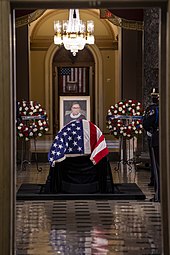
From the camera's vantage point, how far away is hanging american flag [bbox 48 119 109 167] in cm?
1029

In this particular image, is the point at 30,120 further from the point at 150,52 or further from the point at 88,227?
the point at 88,227

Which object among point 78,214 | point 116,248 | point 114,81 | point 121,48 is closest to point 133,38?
point 121,48

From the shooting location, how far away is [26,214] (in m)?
9.12

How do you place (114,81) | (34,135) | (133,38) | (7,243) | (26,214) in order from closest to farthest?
(7,243) → (26,214) → (34,135) → (133,38) → (114,81)

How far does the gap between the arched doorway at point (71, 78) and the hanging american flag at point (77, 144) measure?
1343 cm

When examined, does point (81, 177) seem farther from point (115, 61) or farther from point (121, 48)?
point (115, 61)

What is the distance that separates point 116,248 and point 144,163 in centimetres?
786

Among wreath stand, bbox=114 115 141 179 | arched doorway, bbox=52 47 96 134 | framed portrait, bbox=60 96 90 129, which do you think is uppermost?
arched doorway, bbox=52 47 96 134

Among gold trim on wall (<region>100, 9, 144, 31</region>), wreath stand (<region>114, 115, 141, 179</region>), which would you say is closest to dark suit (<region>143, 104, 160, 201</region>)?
wreath stand (<region>114, 115, 141, 179</region>)

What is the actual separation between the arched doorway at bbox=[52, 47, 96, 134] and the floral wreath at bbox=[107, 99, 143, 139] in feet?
29.7

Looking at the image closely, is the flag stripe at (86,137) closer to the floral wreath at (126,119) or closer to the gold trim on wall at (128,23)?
the floral wreath at (126,119)

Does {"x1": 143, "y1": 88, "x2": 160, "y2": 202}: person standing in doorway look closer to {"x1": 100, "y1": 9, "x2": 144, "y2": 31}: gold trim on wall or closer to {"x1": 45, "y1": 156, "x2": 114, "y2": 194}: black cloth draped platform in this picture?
{"x1": 45, "y1": 156, "x2": 114, "y2": 194}: black cloth draped platform

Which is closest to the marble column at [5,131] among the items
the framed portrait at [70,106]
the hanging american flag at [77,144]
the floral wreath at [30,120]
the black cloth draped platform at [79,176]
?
the hanging american flag at [77,144]

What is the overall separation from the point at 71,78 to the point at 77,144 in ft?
49.8
